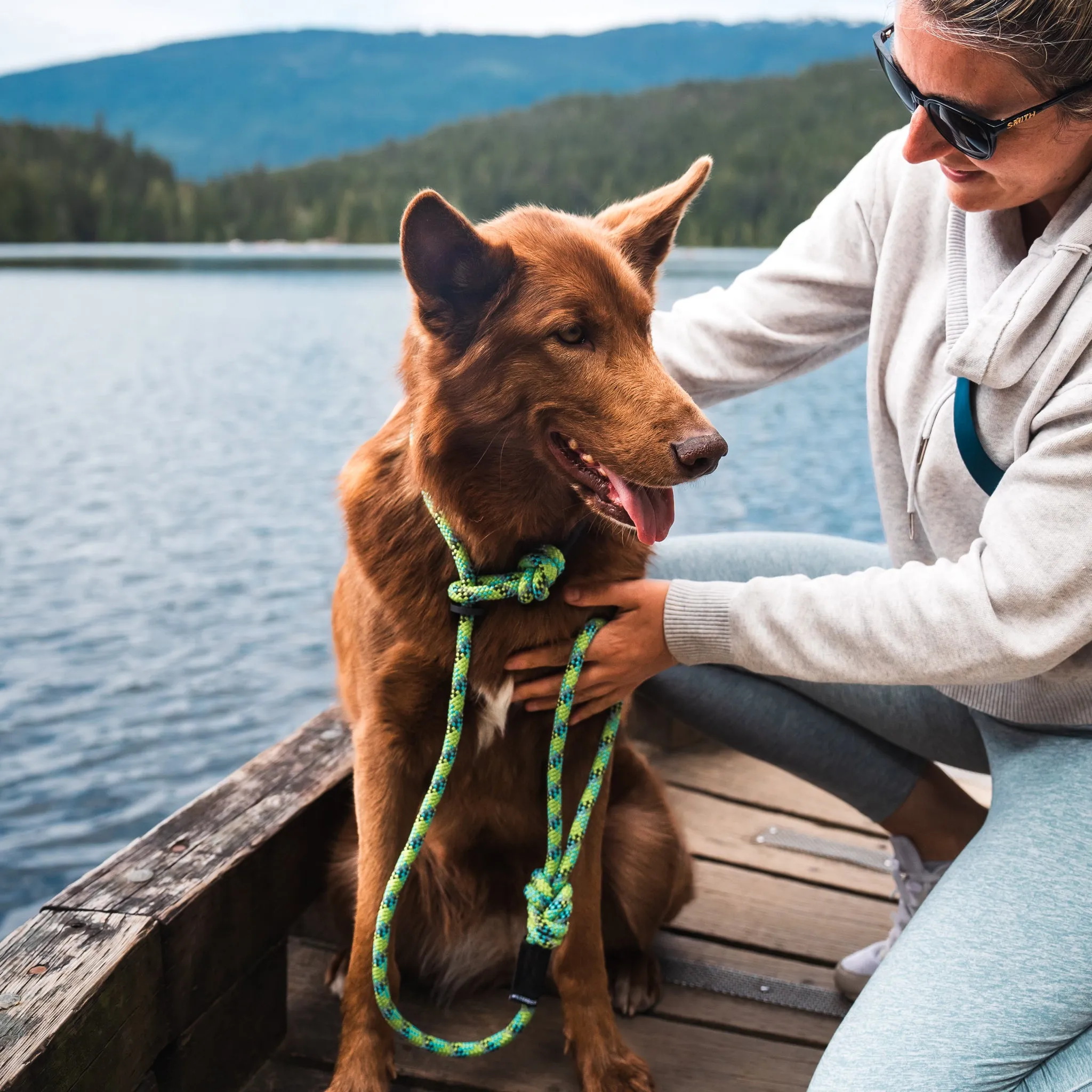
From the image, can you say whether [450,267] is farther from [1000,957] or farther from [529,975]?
[1000,957]

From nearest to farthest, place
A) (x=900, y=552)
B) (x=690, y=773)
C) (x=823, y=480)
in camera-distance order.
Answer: (x=900, y=552) < (x=690, y=773) < (x=823, y=480)

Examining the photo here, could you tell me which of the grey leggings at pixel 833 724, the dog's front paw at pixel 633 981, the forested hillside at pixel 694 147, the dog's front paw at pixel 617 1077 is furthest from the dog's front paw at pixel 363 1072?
the forested hillside at pixel 694 147

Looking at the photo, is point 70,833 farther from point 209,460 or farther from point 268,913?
point 209,460

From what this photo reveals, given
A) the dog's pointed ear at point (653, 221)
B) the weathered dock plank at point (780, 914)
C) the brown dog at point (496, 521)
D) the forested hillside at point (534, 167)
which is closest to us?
the brown dog at point (496, 521)

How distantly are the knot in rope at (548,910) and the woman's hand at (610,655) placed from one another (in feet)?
0.90

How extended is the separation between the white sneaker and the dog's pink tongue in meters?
1.03

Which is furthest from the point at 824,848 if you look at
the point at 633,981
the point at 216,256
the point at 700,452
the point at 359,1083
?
the point at 216,256

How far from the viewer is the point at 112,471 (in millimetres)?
11258

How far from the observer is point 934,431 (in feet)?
6.36

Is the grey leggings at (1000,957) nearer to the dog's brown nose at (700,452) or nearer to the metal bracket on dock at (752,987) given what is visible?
the metal bracket on dock at (752,987)

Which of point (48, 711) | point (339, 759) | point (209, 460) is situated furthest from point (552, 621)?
point (209, 460)

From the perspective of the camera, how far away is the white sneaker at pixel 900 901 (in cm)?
225

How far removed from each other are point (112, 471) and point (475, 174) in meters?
33.1

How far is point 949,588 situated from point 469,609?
753mm
